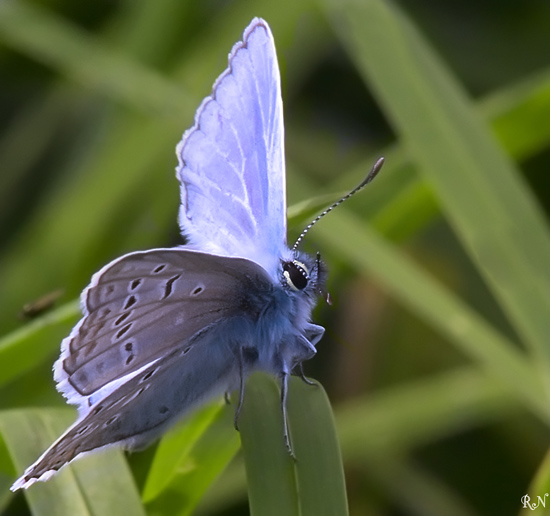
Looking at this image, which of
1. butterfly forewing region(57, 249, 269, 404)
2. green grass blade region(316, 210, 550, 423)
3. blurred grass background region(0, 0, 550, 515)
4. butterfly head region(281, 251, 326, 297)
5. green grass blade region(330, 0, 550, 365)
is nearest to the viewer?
butterfly forewing region(57, 249, 269, 404)

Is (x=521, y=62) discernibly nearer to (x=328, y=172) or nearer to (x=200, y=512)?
(x=328, y=172)

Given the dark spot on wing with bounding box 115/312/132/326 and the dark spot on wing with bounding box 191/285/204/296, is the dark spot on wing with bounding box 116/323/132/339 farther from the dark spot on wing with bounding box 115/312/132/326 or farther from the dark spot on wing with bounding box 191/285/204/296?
the dark spot on wing with bounding box 191/285/204/296

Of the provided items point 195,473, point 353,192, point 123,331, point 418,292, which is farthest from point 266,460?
point 418,292

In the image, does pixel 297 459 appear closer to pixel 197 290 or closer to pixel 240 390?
pixel 240 390

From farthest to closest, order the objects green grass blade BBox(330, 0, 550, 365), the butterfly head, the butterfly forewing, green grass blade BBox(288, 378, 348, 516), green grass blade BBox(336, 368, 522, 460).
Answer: green grass blade BBox(336, 368, 522, 460) < green grass blade BBox(330, 0, 550, 365) < the butterfly head < the butterfly forewing < green grass blade BBox(288, 378, 348, 516)

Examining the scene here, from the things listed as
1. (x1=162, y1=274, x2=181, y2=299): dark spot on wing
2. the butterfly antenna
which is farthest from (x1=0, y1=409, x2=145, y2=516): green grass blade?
the butterfly antenna

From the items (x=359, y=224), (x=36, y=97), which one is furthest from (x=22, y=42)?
(x=359, y=224)
